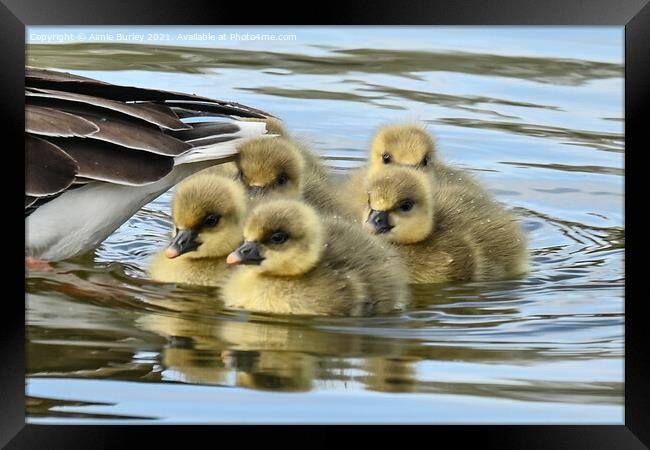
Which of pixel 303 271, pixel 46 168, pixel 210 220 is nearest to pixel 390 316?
pixel 303 271

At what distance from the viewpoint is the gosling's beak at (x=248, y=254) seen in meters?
5.48

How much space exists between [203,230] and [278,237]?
15.2 inches

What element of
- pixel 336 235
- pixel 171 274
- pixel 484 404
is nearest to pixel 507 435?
pixel 484 404

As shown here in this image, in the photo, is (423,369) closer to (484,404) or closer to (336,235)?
(484,404)

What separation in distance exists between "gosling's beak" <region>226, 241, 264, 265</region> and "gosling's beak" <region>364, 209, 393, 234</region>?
1.89 ft

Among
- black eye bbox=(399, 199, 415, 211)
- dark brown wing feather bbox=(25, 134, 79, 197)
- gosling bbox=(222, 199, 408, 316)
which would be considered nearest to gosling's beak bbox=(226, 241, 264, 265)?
gosling bbox=(222, 199, 408, 316)

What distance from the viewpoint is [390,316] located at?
5.52m

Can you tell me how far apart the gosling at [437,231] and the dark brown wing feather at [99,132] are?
0.62 meters

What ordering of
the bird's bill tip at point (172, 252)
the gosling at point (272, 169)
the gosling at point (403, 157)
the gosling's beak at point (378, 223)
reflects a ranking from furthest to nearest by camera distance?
the gosling at point (403, 157) → the gosling at point (272, 169) → the gosling's beak at point (378, 223) → the bird's bill tip at point (172, 252)

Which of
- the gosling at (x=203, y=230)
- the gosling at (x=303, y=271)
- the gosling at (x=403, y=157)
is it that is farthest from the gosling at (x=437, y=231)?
the gosling at (x=203, y=230)

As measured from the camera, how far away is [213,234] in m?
5.82

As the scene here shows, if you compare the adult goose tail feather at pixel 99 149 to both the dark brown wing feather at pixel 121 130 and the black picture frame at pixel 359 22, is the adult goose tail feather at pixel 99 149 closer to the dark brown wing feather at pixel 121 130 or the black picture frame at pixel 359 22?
the dark brown wing feather at pixel 121 130

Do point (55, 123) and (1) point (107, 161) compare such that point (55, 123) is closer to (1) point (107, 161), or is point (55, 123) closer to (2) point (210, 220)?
(1) point (107, 161)

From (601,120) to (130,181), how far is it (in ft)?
5.00
